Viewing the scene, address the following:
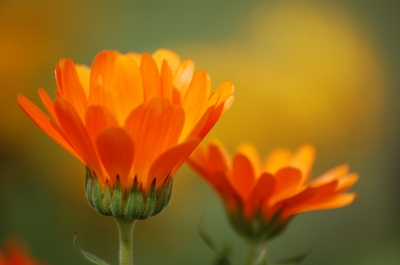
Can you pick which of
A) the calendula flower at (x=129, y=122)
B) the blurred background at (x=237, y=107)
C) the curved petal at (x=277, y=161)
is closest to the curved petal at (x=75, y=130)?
the calendula flower at (x=129, y=122)

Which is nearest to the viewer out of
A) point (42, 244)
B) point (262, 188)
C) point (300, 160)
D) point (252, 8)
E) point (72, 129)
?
point (72, 129)

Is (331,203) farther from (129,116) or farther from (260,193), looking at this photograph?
(129,116)

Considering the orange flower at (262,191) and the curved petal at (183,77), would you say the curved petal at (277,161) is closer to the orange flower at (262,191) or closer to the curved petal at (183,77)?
the orange flower at (262,191)

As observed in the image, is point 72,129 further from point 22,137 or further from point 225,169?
point 22,137

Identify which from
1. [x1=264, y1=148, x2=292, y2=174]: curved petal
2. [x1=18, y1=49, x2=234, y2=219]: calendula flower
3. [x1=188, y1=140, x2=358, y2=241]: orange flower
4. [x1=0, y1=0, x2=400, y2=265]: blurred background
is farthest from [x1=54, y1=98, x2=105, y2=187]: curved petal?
[x1=0, y1=0, x2=400, y2=265]: blurred background

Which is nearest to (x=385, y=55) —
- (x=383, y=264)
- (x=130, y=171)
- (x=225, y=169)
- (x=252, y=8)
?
(x=252, y=8)

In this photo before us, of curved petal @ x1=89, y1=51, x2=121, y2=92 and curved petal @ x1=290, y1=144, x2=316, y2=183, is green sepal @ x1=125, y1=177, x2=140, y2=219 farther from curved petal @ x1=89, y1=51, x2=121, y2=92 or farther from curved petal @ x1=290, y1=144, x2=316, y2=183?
curved petal @ x1=290, y1=144, x2=316, y2=183

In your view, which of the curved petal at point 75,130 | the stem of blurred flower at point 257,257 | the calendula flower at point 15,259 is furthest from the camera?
the calendula flower at point 15,259
